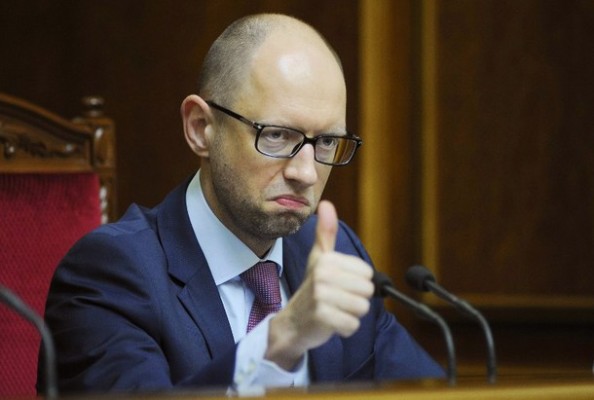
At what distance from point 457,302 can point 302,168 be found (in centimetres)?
45

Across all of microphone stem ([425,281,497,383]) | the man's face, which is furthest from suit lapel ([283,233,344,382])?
microphone stem ([425,281,497,383])

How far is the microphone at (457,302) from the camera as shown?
1778 mm

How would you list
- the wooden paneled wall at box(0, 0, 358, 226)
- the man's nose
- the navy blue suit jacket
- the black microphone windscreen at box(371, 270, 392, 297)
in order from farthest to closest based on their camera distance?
the wooden paneled wall at box(0, 0, 358, 226)
the man's nose
the navy blue suit jacket
the black microphone windscreen at box(371, 270, 392, 297)

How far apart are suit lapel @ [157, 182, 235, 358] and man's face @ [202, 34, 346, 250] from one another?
0.35 feet

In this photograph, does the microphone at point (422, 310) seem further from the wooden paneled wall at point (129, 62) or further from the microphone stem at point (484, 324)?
the wooden paneled wall at point (129, 62)

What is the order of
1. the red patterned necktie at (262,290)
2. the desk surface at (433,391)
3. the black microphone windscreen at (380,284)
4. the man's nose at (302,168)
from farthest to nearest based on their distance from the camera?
the red patterned necktie at (262,290) → the man's nose at (302,168) → the black microphone windscreen at (380,284) → the desk surface at (433,391)

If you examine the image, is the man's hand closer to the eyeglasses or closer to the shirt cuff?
the shirt cuff

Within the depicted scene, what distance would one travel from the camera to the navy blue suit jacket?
76.6 inches

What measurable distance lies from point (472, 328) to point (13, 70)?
5.90 feet

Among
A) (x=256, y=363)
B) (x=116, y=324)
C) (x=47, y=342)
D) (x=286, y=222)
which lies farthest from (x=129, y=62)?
(x=47, y=342)

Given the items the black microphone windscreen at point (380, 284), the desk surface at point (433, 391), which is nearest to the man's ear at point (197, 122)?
the black microphone windscreen at point (380, 284)

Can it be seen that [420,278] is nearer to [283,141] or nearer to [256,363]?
[256,363]

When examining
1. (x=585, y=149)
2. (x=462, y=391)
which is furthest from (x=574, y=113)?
(x=462, y=391)

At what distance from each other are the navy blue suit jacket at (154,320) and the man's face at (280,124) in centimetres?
14
